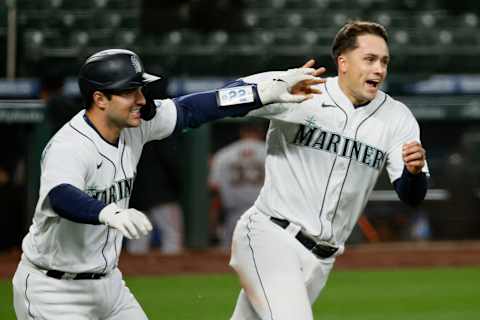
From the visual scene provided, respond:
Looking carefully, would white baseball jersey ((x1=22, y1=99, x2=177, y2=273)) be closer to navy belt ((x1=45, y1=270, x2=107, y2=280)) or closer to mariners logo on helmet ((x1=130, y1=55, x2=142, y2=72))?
navy belt ((x1=45, y1=270, x2=107, y2=280))

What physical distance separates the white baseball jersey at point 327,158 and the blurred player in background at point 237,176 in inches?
253

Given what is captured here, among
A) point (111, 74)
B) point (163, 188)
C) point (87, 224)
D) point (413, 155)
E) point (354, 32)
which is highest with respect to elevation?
point (354, 32)

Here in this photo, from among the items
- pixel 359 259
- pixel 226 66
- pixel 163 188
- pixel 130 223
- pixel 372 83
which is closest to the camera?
pixel 130 223

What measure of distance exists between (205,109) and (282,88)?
1.22 ft

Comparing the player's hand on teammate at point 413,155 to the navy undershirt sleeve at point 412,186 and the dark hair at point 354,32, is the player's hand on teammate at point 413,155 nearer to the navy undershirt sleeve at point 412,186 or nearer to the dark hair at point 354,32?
the navy undershirt sleeve at point 412,186

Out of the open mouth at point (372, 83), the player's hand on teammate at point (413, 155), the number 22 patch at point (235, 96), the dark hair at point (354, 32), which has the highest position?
the dark hair at point (354, 32)

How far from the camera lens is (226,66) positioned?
12.5 metres

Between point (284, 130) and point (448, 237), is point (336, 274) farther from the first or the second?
point (284, 130)

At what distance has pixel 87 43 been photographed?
41.3ft

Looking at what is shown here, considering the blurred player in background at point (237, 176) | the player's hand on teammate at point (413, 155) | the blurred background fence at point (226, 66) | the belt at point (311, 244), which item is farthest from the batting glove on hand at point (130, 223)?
the blurred player in background at point (237, 176)

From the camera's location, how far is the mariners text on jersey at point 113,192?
4.16 meters

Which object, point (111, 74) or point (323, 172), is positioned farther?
point (323, 172)

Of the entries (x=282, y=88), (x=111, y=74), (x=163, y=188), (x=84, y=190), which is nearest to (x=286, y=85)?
(x=282, y=88)

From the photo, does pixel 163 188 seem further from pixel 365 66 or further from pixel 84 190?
pixel 84 190
